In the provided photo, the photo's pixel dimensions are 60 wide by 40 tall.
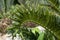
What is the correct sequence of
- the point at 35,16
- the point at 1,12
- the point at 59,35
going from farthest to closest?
1. the point at 1,12
2. the point at 59,35
3. the point at 35,16

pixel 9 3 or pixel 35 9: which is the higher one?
pixel 35 9

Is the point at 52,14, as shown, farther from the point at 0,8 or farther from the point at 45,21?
the point at 0,8

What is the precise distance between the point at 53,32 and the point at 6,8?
23.3ft

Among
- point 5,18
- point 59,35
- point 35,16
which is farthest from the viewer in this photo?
point 5,18

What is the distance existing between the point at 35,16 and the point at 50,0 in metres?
0.49

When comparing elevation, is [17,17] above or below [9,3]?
above

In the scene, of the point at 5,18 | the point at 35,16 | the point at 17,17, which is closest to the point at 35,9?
the point at 35,16

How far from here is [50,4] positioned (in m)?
3.93

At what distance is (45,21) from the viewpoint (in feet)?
11.8

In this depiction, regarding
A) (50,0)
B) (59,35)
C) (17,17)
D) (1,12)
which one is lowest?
Result: (1,12)

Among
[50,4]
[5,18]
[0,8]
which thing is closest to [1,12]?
[0,8]

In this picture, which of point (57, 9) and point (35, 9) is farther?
point (57, 9)

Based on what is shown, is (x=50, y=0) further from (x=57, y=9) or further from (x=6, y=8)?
(x=6, y=8)

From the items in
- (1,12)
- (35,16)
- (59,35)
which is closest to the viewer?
(35,16)
